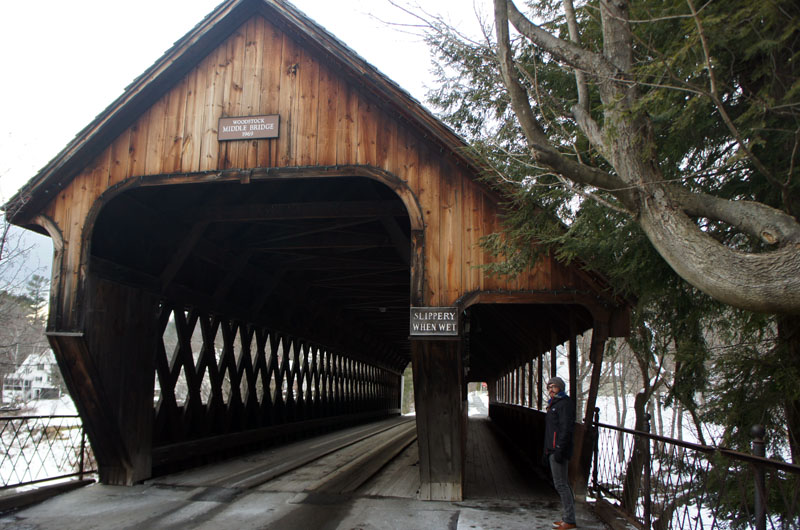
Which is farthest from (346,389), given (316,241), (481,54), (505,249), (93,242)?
(481,54)

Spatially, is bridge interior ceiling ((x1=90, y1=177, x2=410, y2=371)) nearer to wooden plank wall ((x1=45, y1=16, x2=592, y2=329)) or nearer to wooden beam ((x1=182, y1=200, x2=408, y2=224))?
wooden beam ((x1=182, y1=200, x2=408, y2=224))

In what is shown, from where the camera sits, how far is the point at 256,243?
10.8m

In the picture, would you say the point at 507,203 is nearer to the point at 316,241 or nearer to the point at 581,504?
the point at 581,504

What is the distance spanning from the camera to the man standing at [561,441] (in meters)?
5.38

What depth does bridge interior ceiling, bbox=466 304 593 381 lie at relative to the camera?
8.77 meters

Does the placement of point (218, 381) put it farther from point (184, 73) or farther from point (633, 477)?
point (633, 477)

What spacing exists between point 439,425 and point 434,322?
123cm

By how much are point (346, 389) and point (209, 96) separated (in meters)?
14.9

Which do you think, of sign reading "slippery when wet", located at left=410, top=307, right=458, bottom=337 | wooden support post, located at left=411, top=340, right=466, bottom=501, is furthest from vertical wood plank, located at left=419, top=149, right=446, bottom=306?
wooden support post, located at left=411, top=340, right=466, bottom=501

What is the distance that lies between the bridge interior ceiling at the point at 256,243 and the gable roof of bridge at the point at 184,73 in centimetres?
72

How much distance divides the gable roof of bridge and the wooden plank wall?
0.37 feet

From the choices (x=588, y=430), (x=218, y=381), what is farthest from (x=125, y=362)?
(x=588, y=430)

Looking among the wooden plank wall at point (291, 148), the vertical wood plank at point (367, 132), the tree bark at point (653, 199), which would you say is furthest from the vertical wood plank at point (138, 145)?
the tree bark at point (653, 199)

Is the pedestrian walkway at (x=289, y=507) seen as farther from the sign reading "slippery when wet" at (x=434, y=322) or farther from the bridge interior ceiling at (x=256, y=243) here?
the bridge interior ceiling at (x=256, y=243)
